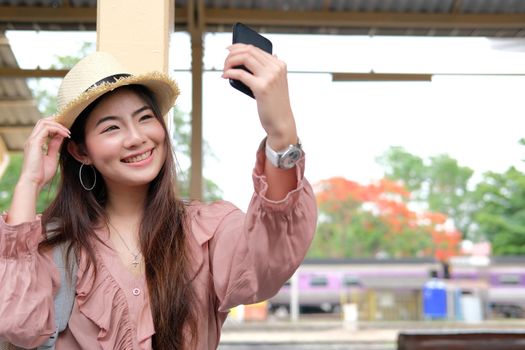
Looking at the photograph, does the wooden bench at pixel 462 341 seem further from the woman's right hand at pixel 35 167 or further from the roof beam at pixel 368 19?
the roof beam at pixel 368 19

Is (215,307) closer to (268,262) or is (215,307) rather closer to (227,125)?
(268,262)

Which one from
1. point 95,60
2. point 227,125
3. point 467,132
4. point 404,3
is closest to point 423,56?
point 404,3

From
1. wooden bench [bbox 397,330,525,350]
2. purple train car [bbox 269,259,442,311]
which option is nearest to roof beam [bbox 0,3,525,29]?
wooden bench [bbox 397,330,525,350]

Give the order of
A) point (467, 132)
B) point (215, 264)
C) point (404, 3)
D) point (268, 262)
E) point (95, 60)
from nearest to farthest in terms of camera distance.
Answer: point (268, 262), point (215, 264), point (95, 60), point (404, 3), point (467, 132)

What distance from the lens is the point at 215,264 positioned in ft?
5.26

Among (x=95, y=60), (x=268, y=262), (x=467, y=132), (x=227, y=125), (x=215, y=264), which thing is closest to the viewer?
(x=268, y=262)

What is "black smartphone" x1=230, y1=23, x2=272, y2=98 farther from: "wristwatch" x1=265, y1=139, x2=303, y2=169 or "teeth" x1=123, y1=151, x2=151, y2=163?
"teeth" x1=123, y1=151, x2=151, y2=163

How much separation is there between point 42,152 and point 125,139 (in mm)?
200

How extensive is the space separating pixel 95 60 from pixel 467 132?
2949cm

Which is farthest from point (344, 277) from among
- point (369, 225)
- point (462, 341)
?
point (462, 341)

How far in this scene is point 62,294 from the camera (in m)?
1.65

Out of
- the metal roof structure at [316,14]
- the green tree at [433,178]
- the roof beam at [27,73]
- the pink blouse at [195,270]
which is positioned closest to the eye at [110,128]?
the pink blouse at [195,270]

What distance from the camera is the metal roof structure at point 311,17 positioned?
6.27 meters

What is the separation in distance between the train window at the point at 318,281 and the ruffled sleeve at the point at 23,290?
845 inches
